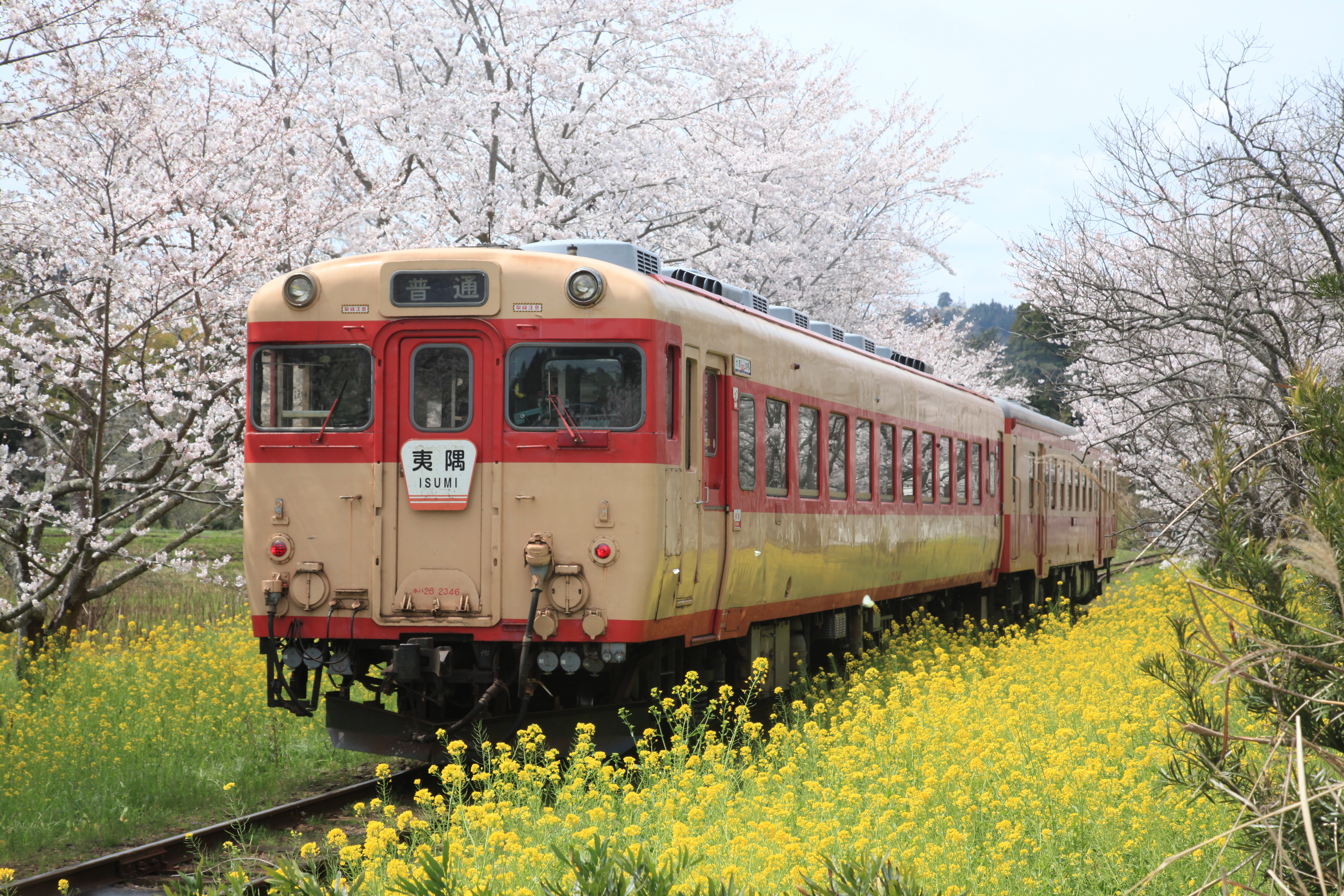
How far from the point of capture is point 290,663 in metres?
7.41

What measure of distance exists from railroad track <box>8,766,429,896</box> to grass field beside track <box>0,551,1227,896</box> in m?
0.32

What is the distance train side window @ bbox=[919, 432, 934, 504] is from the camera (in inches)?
502

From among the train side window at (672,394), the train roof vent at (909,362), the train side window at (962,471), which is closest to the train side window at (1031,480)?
the train side window at (962,471)

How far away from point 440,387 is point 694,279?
2031 millimetres

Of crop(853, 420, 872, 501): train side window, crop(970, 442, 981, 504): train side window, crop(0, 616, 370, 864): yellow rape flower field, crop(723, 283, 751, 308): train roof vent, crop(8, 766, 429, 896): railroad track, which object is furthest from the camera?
crop(970, 442, 981, 504): train side window

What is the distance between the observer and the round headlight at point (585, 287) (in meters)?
7.27

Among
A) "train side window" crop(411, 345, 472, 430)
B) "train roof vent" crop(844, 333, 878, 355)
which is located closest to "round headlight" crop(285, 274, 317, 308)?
"train side window" crop(411, 345, 472, 430)

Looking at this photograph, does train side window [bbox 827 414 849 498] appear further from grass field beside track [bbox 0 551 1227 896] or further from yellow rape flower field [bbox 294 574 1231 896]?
yellow rape flower field [bbox 294 574 1231 896]

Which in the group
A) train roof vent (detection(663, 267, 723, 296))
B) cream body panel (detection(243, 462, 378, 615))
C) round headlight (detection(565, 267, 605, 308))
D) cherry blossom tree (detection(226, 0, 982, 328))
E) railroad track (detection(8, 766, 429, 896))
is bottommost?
railroad track (detection(8, 766, 429, 896))

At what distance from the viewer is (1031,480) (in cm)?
1803

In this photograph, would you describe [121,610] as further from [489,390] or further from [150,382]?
[489,390]

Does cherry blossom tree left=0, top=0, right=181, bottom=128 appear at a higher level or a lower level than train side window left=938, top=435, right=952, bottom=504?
higher

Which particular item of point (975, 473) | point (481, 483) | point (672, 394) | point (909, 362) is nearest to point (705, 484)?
point (672, 394)

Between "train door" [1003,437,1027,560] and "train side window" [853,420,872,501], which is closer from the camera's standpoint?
"train side window" [853,420,872,501]
